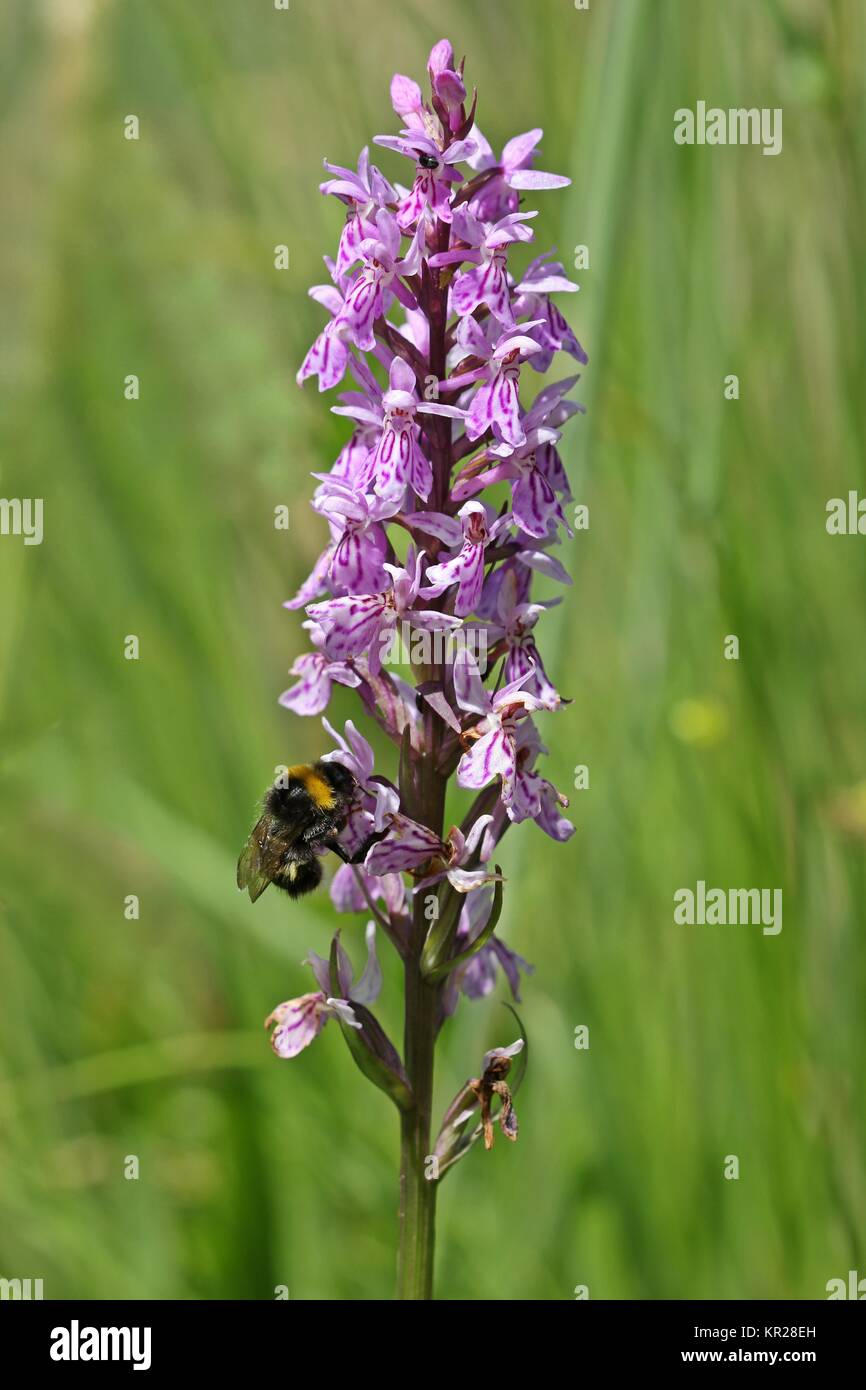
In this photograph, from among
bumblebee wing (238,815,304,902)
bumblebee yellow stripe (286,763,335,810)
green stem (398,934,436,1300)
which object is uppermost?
bumblebee yellow stripe (286,763,335,810)

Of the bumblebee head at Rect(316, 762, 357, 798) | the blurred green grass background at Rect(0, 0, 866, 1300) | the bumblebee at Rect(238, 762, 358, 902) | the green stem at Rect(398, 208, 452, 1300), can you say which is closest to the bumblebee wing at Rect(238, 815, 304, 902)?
the bumblebee at Rect(238, 762, 358, 902)

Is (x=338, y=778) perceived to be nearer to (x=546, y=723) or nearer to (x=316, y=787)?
(x=316, y=787)

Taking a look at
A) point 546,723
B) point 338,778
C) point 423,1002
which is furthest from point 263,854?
point 546,723

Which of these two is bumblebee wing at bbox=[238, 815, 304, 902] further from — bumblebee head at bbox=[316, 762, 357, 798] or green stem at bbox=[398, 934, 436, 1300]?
green stem at bbox=[398, 934, 436, 1300]

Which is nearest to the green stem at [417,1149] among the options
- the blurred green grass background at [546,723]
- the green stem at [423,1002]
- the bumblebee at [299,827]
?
the green stem at [423,1002]

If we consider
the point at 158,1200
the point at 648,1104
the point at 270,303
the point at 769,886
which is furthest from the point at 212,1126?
the point at 270,303

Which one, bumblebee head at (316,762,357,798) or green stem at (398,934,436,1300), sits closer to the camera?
green stem at (398,934,436,1300)

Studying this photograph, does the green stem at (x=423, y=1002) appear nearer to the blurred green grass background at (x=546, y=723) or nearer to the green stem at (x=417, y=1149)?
the green stem at (x=417, y=1149)

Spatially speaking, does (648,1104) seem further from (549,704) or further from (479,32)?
(479,32)
